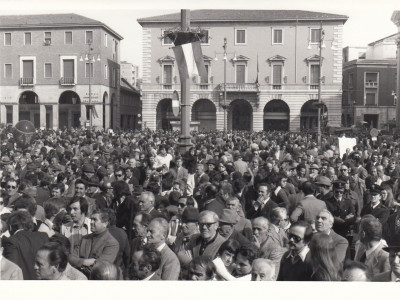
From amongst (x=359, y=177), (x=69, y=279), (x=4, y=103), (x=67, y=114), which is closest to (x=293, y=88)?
(x=67, y=114)

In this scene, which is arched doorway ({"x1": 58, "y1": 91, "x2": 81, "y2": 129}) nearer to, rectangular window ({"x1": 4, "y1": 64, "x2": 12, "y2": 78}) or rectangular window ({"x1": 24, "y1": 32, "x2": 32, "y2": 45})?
rectangular window ({"x1": 4, "y1": 64, "x2": 12, "y2": 78})

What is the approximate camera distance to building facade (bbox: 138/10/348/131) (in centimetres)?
4797

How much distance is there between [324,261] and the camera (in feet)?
14.4

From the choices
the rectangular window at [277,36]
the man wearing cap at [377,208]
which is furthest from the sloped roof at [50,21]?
the man wearing cap at [377,208]

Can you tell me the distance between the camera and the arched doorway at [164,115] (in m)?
50.3

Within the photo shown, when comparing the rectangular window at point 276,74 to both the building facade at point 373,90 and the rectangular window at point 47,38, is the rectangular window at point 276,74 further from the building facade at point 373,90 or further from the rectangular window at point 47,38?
the rectangular window at point 47,38

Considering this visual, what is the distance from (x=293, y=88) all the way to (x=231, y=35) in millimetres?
7253

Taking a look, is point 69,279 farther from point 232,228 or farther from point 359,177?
point 359,177

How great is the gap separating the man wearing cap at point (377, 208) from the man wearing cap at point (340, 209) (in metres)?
0.23

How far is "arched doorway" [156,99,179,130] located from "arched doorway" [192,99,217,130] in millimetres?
2285

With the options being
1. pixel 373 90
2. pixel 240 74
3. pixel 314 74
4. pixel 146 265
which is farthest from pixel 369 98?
pixel 146 265

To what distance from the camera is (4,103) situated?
1849 inches

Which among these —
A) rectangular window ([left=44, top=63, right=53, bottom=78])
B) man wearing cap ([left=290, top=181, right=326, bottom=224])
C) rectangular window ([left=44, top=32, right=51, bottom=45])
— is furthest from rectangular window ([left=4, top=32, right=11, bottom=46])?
man wearing cap ([left=290, top=181, right=326, bottom=224])

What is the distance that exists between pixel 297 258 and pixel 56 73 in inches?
1827
